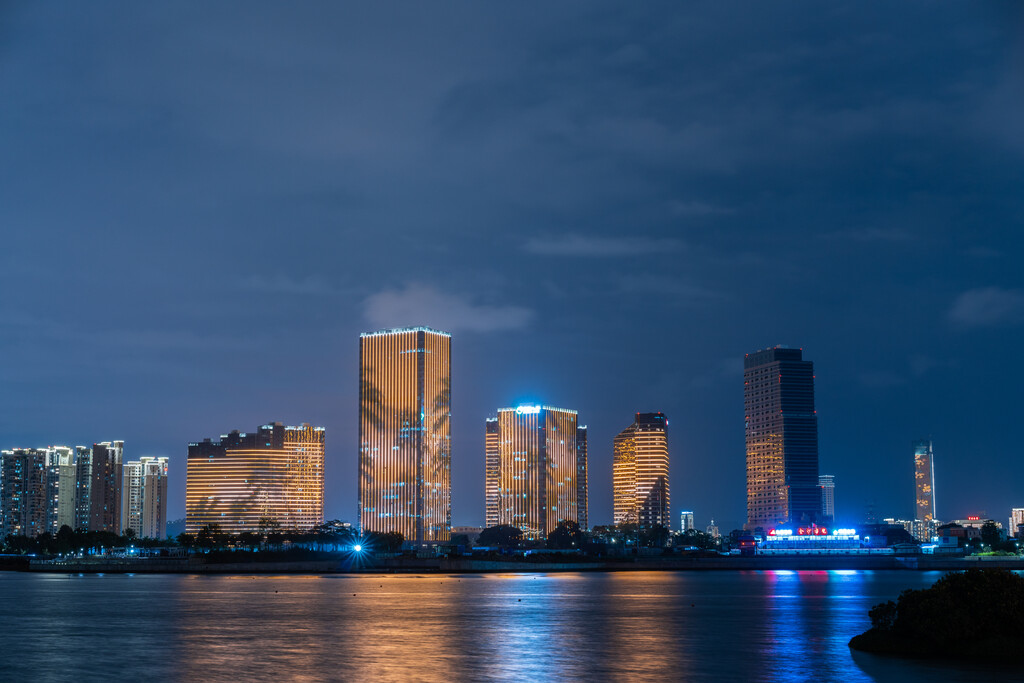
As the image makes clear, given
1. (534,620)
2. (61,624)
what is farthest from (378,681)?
(61,624)

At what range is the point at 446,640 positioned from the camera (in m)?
73.5

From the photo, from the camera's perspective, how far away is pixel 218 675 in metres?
54.2

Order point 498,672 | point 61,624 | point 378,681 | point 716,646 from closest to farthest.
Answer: point 378,681, point 498,672, point 716,646, point 61,624

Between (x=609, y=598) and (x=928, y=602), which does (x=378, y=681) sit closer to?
(x=928, y=602)

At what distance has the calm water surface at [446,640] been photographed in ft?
180

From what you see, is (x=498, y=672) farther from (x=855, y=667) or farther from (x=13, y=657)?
(x=13, y=657)

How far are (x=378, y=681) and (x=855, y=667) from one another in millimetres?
24387

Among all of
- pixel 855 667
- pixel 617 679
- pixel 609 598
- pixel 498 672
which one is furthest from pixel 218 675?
pixel 609 598

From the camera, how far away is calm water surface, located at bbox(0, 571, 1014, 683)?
54.8m

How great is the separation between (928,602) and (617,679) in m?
20.5

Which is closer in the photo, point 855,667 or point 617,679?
point 617,679

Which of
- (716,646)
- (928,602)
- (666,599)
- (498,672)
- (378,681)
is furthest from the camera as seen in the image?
(666,599)

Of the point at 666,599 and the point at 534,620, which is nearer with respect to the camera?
the point at 534,620

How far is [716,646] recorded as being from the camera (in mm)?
69000
